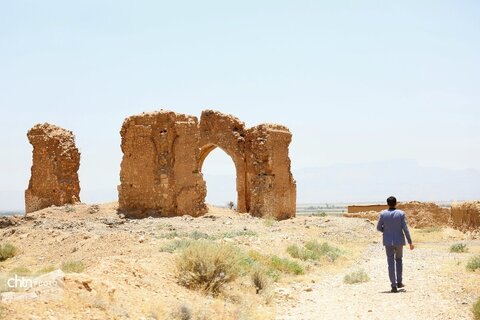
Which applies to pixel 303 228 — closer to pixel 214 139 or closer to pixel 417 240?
pixel 417 240

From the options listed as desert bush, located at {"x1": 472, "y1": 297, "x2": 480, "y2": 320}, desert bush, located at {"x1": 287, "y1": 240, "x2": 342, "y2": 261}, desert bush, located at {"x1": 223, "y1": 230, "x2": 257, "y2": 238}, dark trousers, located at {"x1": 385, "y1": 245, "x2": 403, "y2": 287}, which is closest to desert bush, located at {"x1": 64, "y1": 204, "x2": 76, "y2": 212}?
desert bush, located at {"x1": 223, "y1": 230, "x2": 257, "y2": 238}

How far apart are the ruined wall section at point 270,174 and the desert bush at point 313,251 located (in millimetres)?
10108

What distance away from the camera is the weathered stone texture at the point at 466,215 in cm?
1750

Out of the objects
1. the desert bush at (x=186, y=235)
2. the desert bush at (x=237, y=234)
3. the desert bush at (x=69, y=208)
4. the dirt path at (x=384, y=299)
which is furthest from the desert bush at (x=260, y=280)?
the desert bush at (x=69, y=208)

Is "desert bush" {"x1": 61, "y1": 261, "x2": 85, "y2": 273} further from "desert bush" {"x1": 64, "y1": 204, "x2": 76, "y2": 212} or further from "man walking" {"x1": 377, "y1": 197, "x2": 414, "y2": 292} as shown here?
"desert bush" {"x1": 64, "y1": 204, "x2": 76, "y2": 212}

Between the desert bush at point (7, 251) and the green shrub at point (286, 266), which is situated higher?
the desert bush at point (7, 251)

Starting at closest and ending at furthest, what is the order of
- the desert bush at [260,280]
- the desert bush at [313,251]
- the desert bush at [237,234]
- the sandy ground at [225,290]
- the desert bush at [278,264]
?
the sandy ground at [225,290] < the desert bush at [260,280] < the desert bush at [278,264] < the desert bush at [313,251] < the desert bush at [237,234]

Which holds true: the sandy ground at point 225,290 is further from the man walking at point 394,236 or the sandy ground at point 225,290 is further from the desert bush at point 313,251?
the man walking at point 394,236

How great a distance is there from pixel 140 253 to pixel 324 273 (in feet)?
13.0

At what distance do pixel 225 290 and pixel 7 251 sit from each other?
7.01 metres

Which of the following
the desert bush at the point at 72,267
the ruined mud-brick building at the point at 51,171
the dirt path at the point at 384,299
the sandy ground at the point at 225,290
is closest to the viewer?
the sandy ground at the point at 225,290

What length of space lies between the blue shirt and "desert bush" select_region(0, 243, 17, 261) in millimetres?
8799

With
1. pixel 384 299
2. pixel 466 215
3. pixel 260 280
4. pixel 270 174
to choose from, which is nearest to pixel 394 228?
pixel 384 299

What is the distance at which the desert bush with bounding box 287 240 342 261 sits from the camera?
12125mm
